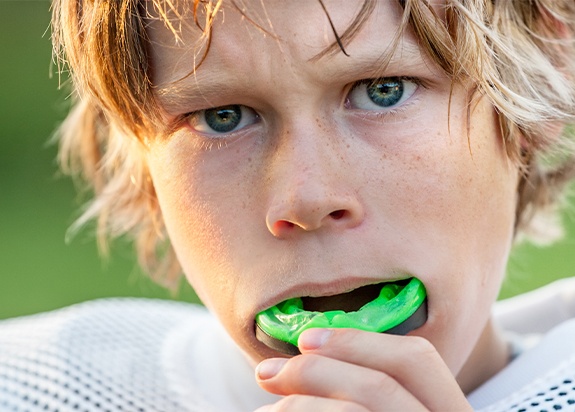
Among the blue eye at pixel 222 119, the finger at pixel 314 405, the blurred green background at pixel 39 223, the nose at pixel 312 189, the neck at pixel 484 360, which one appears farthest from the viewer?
the blurred green background at pixel 39 223

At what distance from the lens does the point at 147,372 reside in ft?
4.28

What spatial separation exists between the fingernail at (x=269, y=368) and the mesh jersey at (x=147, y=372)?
332 millimetres

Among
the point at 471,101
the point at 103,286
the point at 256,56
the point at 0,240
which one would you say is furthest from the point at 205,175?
the point at 0,240

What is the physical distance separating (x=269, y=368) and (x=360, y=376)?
0.09 m

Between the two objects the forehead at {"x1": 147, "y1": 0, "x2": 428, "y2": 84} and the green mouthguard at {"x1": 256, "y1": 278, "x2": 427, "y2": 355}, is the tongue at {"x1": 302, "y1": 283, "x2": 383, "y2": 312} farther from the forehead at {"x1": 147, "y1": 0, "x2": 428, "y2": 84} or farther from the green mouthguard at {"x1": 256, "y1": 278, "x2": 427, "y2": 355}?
the forehead at {"x1": 147, "y1": 0, "x2": 428, "y2": 84}

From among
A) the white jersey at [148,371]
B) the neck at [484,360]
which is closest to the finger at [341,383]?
the white jersey at [148,371]

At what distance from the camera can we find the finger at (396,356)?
897mm

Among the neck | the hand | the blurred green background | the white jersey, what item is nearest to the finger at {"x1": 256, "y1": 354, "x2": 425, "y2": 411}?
the hand

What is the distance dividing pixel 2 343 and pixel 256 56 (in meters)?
0.63

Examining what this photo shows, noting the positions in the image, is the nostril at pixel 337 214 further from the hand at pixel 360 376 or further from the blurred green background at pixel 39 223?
the blurred green background at pixel 39 223

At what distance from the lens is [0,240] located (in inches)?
160

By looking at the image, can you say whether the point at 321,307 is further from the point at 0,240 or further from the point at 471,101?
the point at 0,240

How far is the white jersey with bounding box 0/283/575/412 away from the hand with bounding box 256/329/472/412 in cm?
22

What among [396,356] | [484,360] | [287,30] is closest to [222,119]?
[287,30]
